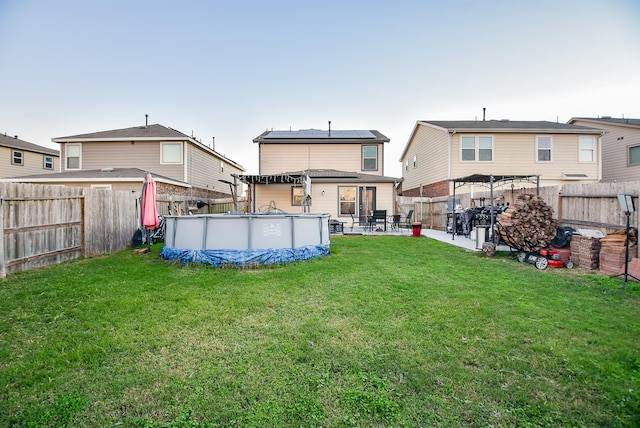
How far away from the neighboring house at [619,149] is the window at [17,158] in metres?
38.5

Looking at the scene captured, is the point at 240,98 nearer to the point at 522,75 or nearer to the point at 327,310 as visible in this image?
the point at 522,75

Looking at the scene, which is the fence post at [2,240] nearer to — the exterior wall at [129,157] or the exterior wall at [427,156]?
the exterior wall at [129,157]

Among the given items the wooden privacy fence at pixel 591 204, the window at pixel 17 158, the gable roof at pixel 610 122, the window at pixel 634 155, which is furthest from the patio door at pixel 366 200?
the window at pixel 17 158

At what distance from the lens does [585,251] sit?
651 cm

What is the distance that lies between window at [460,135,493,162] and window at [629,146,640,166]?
851 centimetres

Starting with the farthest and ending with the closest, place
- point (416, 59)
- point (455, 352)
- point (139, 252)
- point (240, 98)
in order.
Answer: point (240, 98), point (416, 59), point (139, 252), point (455, 352)

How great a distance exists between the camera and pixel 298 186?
54.8 ft

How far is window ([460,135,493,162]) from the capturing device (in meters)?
17.1

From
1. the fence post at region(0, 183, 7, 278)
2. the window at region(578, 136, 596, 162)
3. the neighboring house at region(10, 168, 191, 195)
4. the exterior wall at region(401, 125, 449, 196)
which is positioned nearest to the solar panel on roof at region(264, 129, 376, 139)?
the exterior wall at region(401, 125, 449, 196)

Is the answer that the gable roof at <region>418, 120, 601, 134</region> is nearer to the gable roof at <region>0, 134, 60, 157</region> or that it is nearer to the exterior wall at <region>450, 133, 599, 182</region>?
the exterior wall at <region>450, 133, 599, 182</region>

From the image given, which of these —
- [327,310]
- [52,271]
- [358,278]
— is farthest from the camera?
[52,271]

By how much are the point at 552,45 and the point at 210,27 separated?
→ 503 inches

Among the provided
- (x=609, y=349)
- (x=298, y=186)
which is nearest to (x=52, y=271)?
(x=609, y=349)

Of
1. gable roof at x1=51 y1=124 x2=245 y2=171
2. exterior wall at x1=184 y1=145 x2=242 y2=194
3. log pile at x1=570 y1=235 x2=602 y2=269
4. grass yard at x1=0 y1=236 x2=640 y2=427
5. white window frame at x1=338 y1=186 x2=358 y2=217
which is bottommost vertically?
grass yard at x1=0 y1=236 x2=640 y2=427
